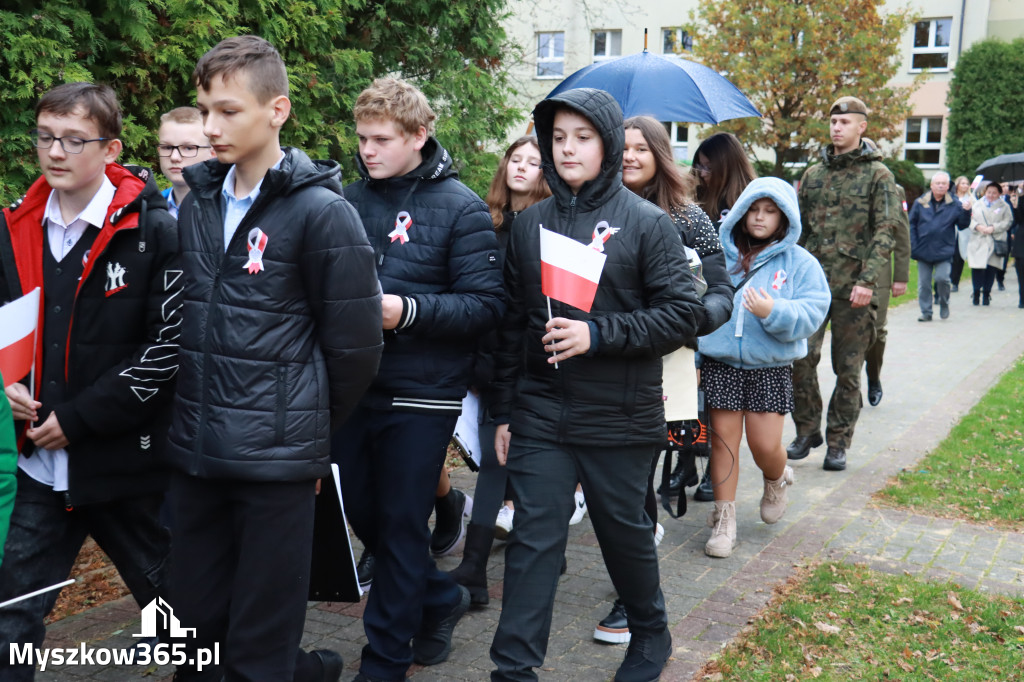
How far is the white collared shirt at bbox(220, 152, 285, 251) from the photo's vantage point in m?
3.30

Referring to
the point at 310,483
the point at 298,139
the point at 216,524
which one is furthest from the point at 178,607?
the point at 298,139

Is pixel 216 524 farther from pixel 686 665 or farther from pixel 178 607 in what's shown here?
pixel 686 665

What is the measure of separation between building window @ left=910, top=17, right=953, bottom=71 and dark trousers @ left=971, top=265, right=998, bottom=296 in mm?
23993

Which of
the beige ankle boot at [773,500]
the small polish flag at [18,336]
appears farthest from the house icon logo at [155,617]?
the beige ankle boot at [773,500]

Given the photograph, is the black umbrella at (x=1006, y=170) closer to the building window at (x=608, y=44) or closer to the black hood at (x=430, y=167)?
the building window at (x=608, y=44)

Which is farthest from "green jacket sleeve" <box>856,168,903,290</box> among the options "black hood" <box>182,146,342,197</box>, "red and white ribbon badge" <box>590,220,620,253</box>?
"black hood" <box>182,146,342,197</box>

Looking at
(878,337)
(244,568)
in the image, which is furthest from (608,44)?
(244,568)

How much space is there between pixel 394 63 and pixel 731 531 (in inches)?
176

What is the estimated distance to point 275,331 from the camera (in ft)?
10.5

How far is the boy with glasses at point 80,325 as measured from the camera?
11.7 feet

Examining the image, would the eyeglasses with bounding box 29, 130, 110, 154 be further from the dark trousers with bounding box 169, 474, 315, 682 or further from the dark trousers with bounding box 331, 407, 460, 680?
the dark trousers with bounding box 331, 407, 460, 680

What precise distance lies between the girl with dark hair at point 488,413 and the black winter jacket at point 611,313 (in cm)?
40

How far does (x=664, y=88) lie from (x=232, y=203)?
4791mm

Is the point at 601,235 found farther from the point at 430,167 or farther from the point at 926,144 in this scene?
the point at 926,144
